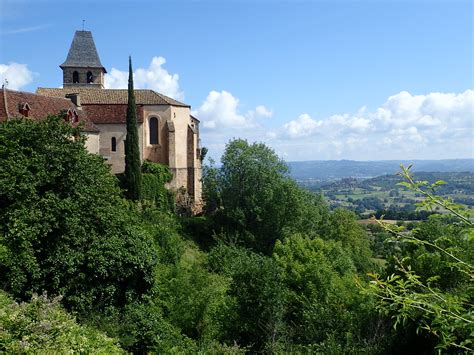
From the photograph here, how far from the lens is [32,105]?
117ft

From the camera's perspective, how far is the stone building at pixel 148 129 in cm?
4341

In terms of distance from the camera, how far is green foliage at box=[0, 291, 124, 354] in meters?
9.46

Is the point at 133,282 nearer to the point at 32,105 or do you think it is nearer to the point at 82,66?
the point at 32,105

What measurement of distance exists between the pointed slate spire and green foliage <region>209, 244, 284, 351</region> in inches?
2087

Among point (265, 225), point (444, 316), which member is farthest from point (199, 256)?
point (444, 316)

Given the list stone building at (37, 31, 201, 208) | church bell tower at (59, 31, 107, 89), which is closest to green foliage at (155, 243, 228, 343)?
stone building at (37, 31, 201, 208)

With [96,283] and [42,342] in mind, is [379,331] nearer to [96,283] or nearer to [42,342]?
[96,283]

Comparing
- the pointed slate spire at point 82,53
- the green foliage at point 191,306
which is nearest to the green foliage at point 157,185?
the green foliage at point 191,306

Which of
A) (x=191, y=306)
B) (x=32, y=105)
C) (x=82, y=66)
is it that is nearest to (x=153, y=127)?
(x=32, y=105)

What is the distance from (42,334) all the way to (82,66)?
59551 millimetres

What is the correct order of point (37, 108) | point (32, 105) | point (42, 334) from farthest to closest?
point (37, 108), point (32, 105), point (42, 334)

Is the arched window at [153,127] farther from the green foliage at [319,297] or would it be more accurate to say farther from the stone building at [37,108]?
the green foliage at [319,297]

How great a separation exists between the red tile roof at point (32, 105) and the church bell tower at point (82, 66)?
24206mm

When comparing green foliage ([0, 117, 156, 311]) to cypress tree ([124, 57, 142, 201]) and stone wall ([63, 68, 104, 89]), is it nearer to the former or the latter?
cypress tree ([124, 57, 142, 201])
